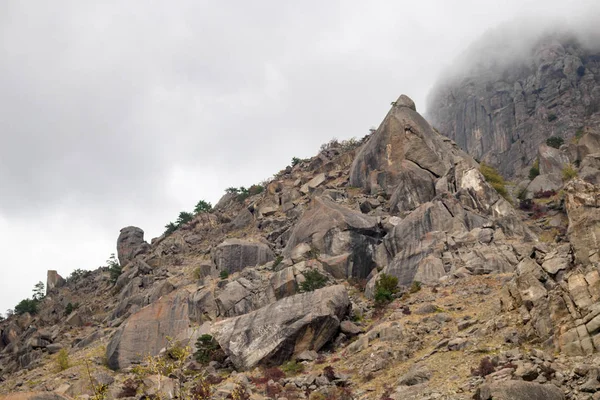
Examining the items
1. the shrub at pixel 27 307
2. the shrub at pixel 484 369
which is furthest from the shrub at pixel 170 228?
the shrub at pixel 484 369

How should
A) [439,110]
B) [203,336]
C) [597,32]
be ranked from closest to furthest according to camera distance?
[203,336], [597,32], [439,110]

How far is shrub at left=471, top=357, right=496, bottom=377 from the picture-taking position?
21.0 m

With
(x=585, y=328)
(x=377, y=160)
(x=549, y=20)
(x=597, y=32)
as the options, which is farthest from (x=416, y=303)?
(x=549, y=20)

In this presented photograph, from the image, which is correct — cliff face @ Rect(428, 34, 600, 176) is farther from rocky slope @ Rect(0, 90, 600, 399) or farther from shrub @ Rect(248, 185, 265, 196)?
shrub @ Rect(248, 185, 265, 196)

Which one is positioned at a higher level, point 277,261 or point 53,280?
point 53,280

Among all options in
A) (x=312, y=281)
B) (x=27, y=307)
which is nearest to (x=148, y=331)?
(x=312, y=281)

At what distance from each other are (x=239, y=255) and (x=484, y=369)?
1505 inches

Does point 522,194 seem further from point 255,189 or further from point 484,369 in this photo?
point 484,369

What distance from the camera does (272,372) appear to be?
1225 inches

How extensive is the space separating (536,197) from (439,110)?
286 feet

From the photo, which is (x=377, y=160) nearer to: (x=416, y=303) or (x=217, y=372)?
(x=416, y=303)

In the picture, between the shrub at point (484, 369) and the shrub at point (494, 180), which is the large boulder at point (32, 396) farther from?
the shrub at point (494, 180)

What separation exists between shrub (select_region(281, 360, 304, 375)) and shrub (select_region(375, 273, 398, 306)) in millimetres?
9510

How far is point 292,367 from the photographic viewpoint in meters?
32.0
